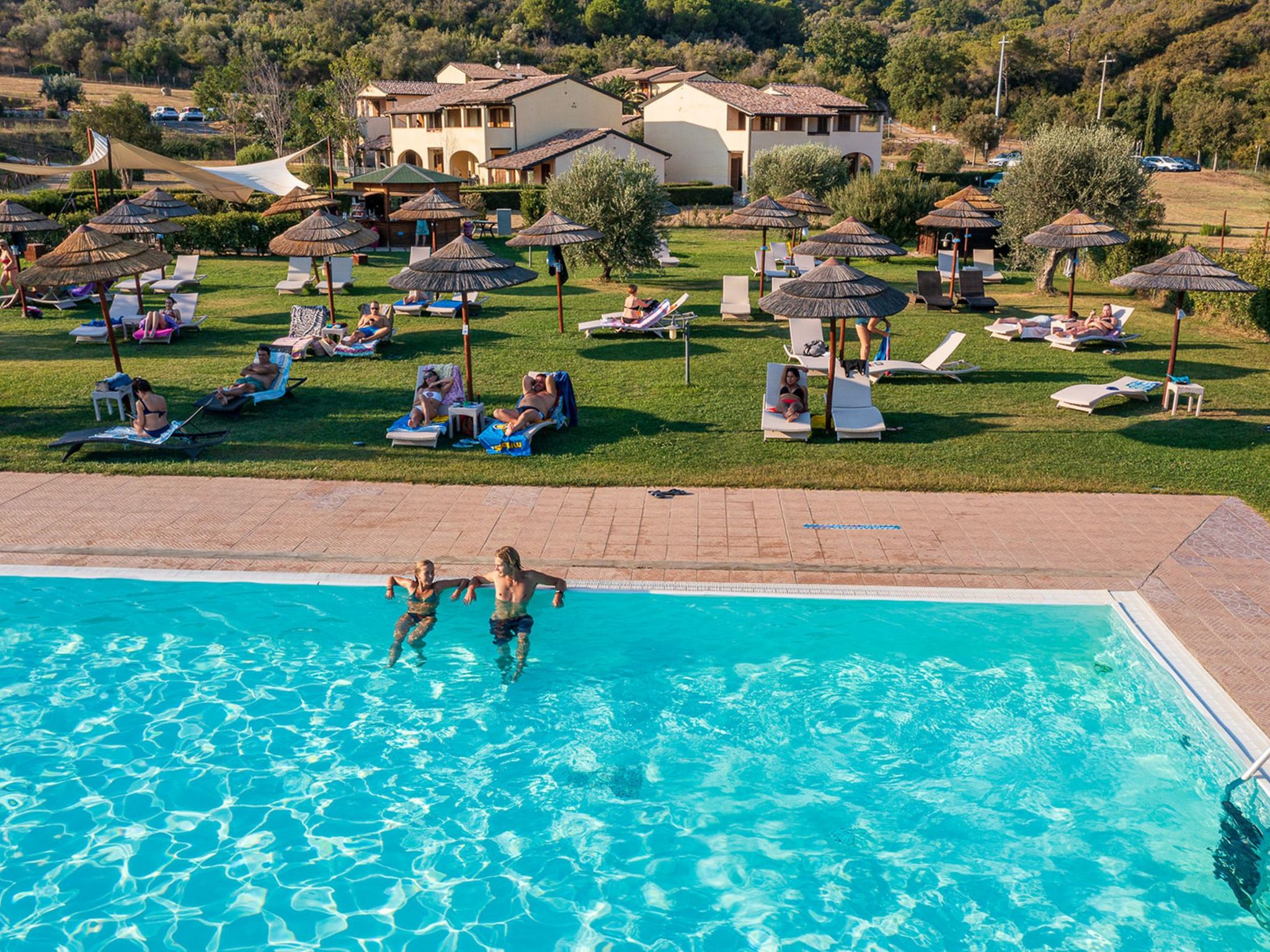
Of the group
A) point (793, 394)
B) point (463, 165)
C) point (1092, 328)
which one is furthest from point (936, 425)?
point (463, 165)

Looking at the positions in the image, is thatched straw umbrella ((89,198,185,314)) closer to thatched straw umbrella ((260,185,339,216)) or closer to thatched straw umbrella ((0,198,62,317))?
thatched straw umbrella ((0,198,62,317))

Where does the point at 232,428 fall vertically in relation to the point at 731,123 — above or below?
below

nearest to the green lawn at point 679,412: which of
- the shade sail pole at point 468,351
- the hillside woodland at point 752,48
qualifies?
the shade sail pole at point 468,351

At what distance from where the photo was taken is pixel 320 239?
1908 cm

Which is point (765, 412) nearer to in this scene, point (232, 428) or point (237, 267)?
point (232, 428)

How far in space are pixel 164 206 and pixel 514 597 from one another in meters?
20.6

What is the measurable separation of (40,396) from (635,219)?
13761 mm

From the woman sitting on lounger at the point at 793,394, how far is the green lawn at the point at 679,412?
510 millimetres

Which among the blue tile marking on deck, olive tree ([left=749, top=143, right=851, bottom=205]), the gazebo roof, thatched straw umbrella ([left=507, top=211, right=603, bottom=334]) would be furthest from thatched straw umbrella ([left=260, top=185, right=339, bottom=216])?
the blue tile marking on deck

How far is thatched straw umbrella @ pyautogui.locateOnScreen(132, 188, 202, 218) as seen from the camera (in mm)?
24953

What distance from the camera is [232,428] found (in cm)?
1438

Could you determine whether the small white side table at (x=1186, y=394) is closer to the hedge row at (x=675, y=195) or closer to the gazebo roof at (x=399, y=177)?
the gazebo roof at (x=399, y=177)

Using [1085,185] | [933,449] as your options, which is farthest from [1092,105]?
[933,449]

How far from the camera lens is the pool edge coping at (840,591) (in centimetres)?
856
